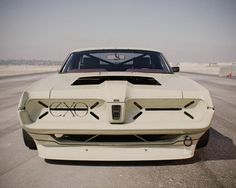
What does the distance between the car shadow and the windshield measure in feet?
4.36

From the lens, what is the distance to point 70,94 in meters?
2.38

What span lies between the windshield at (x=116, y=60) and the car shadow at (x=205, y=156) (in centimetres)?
133

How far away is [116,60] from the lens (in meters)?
4.11

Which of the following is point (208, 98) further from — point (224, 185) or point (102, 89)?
point (102, 89)

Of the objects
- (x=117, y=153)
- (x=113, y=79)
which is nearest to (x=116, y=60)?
(x=113, y=79)

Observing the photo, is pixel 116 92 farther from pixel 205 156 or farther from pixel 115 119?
pixel 205 156

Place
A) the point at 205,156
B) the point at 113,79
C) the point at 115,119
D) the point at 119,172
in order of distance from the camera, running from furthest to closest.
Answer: the point at 205,156
the point at 113,79
the point at 119,172
the point at 115,119

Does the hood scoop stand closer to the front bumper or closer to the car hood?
the car hood

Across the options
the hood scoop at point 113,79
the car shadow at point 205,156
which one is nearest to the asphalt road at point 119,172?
the car shadow at point 205,156

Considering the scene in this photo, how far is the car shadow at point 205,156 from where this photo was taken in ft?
9.30

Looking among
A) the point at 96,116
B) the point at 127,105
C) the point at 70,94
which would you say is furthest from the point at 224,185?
the point at 70,94

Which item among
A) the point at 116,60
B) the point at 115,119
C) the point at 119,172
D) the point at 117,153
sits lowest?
the point at 119,172

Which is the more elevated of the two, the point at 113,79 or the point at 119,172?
the point at 113,79

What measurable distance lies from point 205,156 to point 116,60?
2.06m
